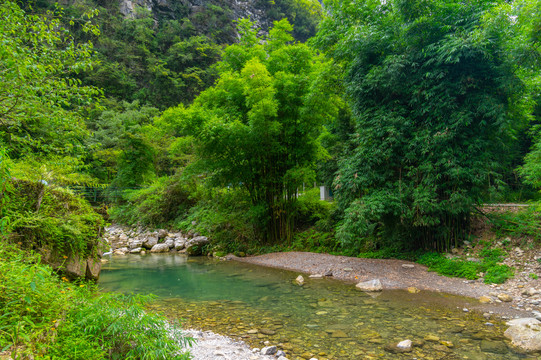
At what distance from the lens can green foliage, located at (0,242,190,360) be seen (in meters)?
1.81

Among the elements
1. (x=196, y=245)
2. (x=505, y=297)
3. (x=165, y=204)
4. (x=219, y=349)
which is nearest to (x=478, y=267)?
(x=505, y=297)

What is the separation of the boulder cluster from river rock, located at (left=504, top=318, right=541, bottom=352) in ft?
30.7

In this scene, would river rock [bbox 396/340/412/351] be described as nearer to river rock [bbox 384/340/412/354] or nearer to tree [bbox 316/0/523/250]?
river rock [bbox 384/340/412/354]

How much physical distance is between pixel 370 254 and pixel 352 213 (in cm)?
211

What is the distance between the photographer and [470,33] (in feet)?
18.6

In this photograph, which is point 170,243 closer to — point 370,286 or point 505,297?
point 370,286

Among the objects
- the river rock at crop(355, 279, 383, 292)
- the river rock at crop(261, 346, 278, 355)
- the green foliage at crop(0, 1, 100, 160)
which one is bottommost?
the river rock at crop(355, 279, 383, 292)

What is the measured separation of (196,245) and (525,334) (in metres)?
9.63

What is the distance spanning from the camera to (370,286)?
5836mm

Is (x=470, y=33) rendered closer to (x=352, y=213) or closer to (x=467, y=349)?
(x=352, y=213)

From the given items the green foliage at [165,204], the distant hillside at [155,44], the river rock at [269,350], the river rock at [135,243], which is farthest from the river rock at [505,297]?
the distant hillside at [155,44]

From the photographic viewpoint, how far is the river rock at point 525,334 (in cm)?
322

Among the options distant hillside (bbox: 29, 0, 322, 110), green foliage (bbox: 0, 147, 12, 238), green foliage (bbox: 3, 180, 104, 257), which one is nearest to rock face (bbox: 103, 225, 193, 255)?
green foliage (bbox: 3, 180, 104, 257)

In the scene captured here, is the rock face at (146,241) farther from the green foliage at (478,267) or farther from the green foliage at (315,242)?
the green foliage at (478,267)
